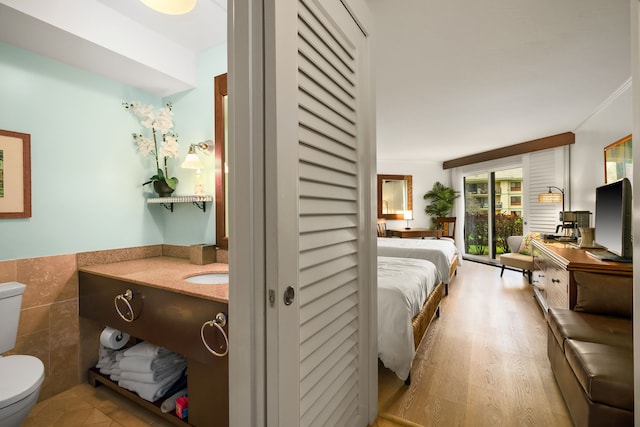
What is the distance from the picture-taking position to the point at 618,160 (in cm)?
307

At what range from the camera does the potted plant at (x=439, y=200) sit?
7238 millimetres

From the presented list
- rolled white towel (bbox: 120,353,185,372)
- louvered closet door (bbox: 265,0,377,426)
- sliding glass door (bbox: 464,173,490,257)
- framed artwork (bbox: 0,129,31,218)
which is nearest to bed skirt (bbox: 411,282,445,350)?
louvered closet door (bbox: 265,0,377,426)

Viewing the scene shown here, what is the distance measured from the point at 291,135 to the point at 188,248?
1.73 m

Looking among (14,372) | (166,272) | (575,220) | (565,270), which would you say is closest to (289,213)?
(166,272)

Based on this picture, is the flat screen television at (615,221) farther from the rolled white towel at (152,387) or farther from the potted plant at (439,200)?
the potted plant at (439,200)

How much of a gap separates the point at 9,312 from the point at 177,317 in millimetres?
972

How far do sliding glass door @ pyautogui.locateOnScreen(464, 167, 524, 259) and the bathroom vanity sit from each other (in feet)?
20.3

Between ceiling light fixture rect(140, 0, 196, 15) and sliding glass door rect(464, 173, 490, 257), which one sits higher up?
ceiling light fixture rect(140, 0, 196, 15)

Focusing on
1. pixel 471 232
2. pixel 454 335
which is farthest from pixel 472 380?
pixel 471 232

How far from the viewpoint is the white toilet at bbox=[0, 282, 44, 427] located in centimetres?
128

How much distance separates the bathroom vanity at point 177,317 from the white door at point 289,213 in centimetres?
43

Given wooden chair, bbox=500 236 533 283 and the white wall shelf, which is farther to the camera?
wooden chair, bbox=500 236 533 283

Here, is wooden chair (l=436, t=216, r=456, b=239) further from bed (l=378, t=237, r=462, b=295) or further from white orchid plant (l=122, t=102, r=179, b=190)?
white orchid plant (l=122, t=102, r=179, b=190)

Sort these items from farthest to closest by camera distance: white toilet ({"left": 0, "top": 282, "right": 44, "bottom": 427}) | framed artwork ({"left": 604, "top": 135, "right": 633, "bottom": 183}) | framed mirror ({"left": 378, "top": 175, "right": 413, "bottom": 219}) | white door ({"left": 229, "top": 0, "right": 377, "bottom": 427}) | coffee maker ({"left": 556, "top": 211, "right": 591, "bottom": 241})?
framed mirror ({"left": 378, "top": 175, "right": 413, "bottom": 219})
coffee maker ({"left": 556, "top": 211, "right": 591, "bottom": 241})
framed artwork ({"left": 604, "top": 135, "right": 633, "bottom": 183})
white toilet ({"left": 0, "top": 282, "right": 44, "bottom": 427})
white door ({"left": 229, "top": 0, "right": 377, "bottom": 427})
